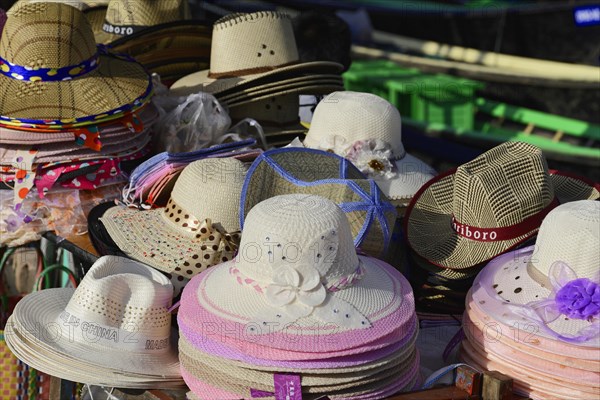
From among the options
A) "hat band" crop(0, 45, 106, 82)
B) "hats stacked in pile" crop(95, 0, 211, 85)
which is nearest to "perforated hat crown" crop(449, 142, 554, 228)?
"hat band" crop(0, 45, 106, 82)

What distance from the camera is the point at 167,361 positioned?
2.49m

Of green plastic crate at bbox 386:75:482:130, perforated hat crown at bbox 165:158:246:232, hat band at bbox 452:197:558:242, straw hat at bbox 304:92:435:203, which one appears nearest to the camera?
hat band at bbox 452:197:558:242

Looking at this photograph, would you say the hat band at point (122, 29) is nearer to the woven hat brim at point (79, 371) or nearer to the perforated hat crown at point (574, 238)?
the woven hat brim at point (79, 371)

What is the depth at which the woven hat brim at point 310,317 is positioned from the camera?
6.81ft

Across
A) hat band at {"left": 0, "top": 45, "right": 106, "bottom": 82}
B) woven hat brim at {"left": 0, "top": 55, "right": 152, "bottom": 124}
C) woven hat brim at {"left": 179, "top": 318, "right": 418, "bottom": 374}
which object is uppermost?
hat band at {"left": 0, "top": 45, "right": 106, "bottom": 82}

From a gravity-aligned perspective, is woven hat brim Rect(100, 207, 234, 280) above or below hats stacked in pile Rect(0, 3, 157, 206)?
below

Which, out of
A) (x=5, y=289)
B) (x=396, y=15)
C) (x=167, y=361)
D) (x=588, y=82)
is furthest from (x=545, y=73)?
(x=167, y=361)

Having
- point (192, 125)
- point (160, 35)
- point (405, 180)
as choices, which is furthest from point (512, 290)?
point (160, 35)

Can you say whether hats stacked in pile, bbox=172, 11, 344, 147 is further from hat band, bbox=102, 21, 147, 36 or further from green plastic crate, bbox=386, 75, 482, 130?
green plastic crate, bbox=386, 75, 482, 130

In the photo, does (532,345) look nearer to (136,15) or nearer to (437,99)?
(136,15)

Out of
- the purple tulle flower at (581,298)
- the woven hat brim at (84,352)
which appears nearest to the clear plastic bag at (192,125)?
the woven hat brim at (84,352)

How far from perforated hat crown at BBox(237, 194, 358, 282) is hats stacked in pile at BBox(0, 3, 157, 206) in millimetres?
1138

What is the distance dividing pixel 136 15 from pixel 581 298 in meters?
2.80

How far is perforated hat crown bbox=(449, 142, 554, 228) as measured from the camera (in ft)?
8.59
